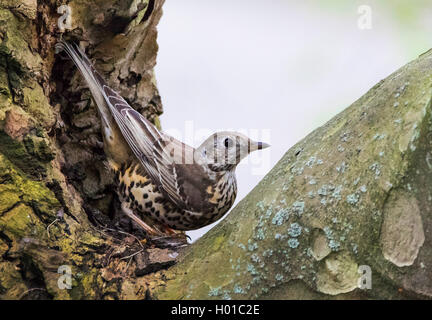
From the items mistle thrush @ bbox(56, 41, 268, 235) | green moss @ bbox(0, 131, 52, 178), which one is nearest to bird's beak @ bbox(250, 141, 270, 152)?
mistle thrush @ bbox(56, 41, 268, 235)

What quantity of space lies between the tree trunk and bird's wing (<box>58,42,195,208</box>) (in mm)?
321

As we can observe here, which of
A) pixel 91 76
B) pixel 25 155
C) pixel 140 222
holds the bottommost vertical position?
pixel 140 222

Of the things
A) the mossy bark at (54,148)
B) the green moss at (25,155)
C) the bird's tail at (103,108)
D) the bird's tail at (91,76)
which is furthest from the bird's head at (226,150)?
the green moss at (25,155)

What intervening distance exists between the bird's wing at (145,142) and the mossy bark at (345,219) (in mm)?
1019

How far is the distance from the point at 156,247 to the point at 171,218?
0.51m

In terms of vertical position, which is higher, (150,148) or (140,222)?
(150,148)

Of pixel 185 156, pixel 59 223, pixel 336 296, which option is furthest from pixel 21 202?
pixel 336 296

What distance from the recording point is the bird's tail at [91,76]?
3939 millimetres

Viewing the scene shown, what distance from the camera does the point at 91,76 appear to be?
4.09 meters

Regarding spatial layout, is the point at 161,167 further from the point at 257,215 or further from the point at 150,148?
the point at 257,215

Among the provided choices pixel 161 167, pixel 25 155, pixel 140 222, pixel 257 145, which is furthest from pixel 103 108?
pixel 257 145

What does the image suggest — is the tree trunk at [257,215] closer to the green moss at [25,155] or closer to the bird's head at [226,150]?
the green moss at [25,155]

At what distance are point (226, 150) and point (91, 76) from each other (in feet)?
3.93

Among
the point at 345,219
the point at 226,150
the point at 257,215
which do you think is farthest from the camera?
the point at 226,150
